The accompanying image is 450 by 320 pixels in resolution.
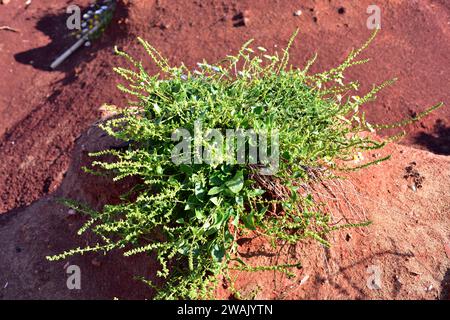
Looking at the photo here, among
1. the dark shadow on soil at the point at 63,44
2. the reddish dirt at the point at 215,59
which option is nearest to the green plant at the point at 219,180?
the reddish dirt at the point at 215,59

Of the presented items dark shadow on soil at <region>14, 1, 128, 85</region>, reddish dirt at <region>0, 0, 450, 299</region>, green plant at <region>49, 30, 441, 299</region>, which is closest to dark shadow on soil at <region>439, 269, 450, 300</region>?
reddish dirt at <region>0, 0, 450, 299</region>

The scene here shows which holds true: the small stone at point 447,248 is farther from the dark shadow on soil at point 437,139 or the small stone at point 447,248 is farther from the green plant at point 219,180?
the dark shadow on soil at point 437,139

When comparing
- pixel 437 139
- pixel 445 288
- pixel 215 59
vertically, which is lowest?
pixel 437 139

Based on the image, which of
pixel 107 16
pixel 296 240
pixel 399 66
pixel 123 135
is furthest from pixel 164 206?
pixel 107 16

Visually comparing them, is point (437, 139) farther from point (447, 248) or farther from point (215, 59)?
point (215, 59)

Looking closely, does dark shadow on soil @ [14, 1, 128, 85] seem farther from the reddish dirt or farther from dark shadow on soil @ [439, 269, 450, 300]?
dark shadow on soil @ [439, 269, 450, 300]

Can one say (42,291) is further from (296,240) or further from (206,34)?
(206,34)

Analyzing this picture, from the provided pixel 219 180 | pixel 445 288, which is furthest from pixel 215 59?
pixel 445 288
